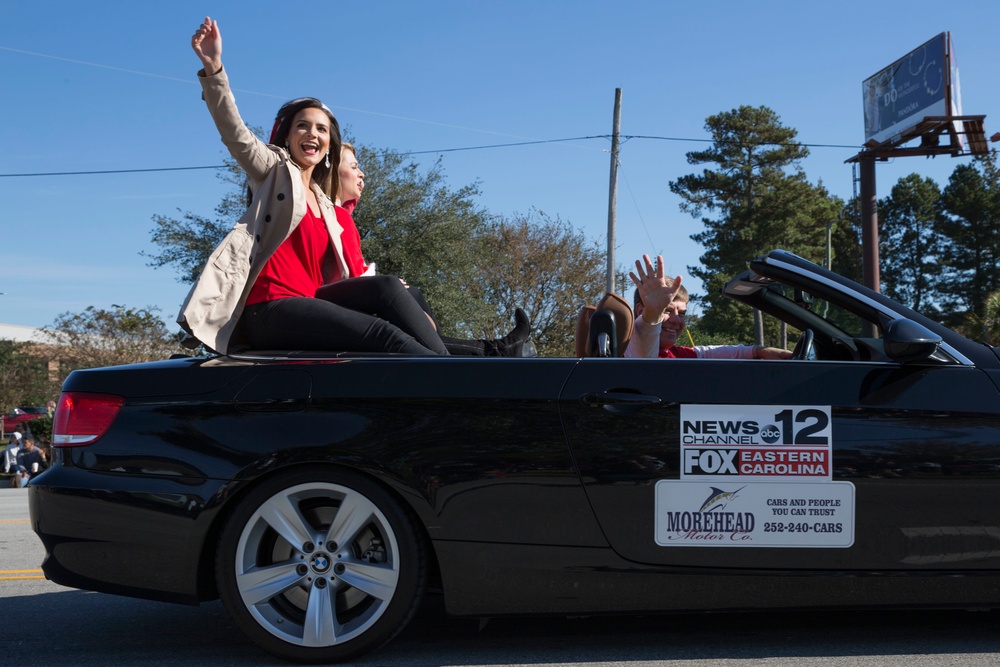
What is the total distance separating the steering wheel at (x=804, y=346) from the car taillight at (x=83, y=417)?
255 cm

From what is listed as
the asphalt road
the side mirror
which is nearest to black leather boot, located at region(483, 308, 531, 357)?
the asphalt road

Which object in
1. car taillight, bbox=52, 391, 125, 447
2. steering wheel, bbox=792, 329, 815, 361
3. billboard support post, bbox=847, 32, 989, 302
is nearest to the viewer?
car taillight, bbox=52, 391, 125, 447

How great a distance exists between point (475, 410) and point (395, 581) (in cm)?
62

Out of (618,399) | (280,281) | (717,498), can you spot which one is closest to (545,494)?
(618,399)

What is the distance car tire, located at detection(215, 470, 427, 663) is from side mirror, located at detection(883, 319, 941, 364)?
1716mm

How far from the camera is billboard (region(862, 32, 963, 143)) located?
105 feet

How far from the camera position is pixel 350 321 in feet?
12.4

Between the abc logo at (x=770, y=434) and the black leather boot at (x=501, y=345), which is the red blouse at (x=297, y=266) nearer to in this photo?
the black leather boot at (x=501, y=345)

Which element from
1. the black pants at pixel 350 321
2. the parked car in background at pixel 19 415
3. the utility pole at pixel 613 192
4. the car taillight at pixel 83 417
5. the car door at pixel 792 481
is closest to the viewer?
the car door at pixel 792 481

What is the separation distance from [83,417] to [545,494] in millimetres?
1615

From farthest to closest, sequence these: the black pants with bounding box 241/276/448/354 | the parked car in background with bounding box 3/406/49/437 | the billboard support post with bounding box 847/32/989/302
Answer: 1. the parked car in background with bounding box 3/406/49/437
2. the billboard support post with bounding box 847/32/989/302
3. the black pants with bounding box 241/276/448/354

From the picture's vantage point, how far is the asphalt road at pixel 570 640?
3.39 meters

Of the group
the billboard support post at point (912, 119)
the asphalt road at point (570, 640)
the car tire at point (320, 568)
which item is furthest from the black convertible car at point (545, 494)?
the billboard support post at point (912, 119)

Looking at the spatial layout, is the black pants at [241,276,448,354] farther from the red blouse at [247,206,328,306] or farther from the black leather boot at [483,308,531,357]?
the black leather boot at [483,308,531,357]
